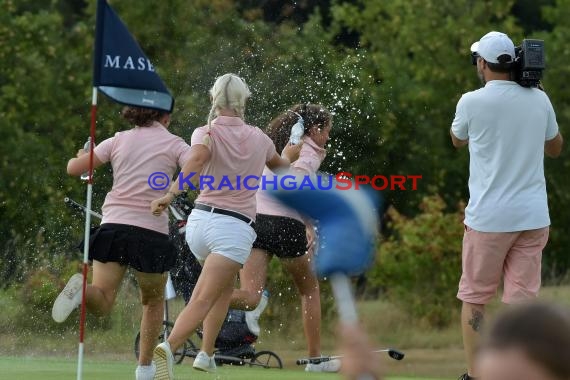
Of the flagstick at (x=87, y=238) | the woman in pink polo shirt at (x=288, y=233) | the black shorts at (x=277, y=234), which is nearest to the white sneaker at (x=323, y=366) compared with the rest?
the woman in pink polo shirt at (x=288, y=233)

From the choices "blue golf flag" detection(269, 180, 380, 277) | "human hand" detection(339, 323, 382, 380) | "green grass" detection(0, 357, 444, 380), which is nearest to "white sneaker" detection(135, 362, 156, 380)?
"green grass" detection(0, 357, 444, 380)

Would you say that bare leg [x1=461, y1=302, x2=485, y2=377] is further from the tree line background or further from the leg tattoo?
the tree line background

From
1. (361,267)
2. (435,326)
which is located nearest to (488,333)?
(361,267)

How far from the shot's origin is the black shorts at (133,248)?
669 centimetres

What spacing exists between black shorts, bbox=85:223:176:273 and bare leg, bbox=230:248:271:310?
160cm

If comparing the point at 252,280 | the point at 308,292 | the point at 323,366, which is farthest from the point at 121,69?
the point at 323,366

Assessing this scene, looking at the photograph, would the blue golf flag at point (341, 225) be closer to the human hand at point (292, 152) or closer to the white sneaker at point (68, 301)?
the white sneaker at point (68, 301)

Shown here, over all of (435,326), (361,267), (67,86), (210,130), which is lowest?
(435,326)

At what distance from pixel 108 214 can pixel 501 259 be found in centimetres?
190

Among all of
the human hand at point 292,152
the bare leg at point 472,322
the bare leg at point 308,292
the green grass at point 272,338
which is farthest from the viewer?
the green grass at point 272,338

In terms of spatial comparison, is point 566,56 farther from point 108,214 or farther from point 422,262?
point 108,214

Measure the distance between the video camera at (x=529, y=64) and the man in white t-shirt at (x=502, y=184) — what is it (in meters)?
0.03

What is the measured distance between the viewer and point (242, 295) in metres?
8.35

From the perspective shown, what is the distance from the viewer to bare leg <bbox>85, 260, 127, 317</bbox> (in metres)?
6.79
